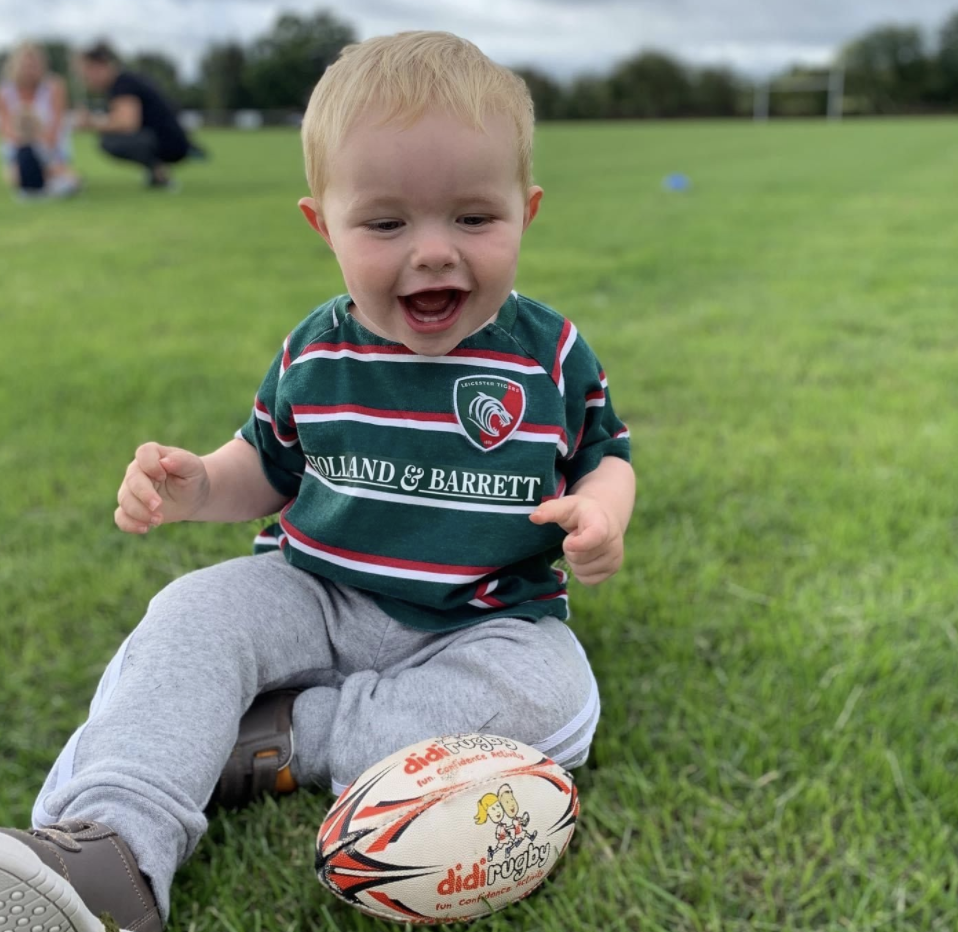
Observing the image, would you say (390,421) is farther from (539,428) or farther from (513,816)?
(513,816)

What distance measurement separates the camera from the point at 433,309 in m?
1.63

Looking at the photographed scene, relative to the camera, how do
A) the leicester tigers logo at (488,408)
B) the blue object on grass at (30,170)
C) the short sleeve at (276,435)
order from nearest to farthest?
the leicester tigers logo at (488,408) → the short sleeve at (276,435) → the blue object on grass at (30,170)

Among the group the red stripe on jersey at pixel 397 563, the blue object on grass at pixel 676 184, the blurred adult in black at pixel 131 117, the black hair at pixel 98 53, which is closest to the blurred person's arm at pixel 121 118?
the blurred adult in black at pixel 131 117

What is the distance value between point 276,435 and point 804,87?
64467 millimetres

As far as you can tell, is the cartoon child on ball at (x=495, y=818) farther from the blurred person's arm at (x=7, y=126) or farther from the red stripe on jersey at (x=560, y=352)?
the blurred person's arm at (x=7, y=126)

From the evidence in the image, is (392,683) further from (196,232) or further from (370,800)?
(196,232)

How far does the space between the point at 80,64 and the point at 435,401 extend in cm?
1171

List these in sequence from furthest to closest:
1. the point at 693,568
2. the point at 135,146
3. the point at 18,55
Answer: the point at 135,146 → the point at 18,55 → the point at 693,568

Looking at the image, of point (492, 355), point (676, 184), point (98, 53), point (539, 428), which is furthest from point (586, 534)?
point (98, 53)

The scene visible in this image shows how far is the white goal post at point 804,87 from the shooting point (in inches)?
2252

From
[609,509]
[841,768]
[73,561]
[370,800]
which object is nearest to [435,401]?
[609,509]

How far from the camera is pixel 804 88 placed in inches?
2314

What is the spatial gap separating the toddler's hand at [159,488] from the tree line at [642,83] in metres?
56.4

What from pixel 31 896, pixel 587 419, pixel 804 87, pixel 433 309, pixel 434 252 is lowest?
pixel 31 896
